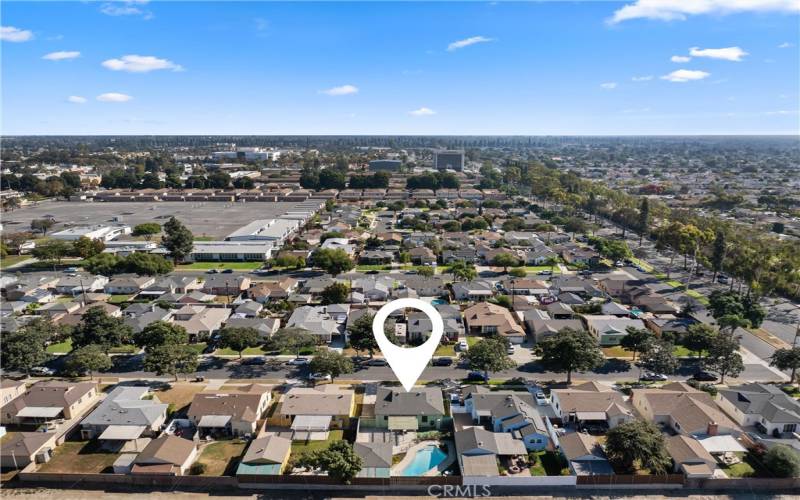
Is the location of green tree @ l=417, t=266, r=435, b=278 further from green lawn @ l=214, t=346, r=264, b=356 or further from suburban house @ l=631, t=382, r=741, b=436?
suburban house @ l=631, t=382, r=741, b=436

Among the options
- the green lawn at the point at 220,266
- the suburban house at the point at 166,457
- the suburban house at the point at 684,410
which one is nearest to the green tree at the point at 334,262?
the green lawn at the point at 220,266

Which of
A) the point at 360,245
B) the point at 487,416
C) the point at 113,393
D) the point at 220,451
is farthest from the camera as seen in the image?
the point at 360,245

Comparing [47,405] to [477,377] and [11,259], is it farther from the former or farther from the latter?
[11,259]

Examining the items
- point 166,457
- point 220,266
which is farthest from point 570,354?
point 220,266

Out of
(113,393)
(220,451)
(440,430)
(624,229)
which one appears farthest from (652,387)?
(624,229)

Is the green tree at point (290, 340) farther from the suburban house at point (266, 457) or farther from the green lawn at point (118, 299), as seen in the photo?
the green lawn at point (118, 299)

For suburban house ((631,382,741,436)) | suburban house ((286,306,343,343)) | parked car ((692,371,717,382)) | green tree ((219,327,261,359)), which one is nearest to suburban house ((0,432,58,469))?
green tree ((219,327,261,359))

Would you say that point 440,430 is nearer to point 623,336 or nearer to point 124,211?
point 623,336
